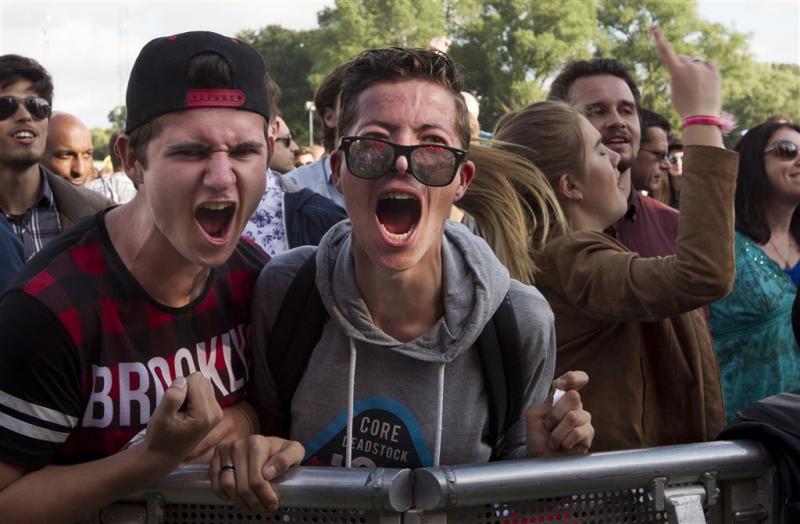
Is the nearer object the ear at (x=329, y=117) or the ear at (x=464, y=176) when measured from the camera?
the ear at (x=464, y=176)

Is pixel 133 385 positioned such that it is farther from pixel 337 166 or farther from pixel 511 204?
pixel 511 204

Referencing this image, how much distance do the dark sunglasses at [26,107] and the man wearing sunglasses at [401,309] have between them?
124 inches

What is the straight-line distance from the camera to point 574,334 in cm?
320

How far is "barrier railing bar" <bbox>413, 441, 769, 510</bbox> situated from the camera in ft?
6.46

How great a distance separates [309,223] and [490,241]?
4.13 feet

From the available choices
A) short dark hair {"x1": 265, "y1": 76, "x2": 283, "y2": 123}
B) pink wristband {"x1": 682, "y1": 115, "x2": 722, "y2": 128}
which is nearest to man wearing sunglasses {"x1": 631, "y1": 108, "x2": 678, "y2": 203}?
short dark hair {"x1": 265, "y1": 76, "x2": 283, "y2": 123}

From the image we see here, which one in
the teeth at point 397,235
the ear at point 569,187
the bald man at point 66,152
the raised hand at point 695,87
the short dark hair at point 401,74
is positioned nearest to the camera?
the teeth at point 397,235

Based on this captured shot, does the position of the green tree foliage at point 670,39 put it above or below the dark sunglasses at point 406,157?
above

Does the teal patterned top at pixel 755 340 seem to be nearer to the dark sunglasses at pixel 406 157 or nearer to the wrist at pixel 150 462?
the dark sunglasses at pixel 406 157

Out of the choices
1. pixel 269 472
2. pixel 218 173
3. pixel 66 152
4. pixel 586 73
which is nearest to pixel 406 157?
pixel 218 173

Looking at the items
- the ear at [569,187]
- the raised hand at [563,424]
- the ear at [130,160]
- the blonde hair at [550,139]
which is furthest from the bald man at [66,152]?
the raised hand at [563,424]

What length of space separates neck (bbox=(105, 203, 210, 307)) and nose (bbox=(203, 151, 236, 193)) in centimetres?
21

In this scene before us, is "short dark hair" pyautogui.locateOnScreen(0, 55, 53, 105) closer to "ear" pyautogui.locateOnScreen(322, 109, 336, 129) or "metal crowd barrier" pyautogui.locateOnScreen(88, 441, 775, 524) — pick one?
"ear" pyautogui.locateOnScreen(322, 109, 336, 129)

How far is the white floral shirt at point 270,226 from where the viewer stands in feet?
14.7
